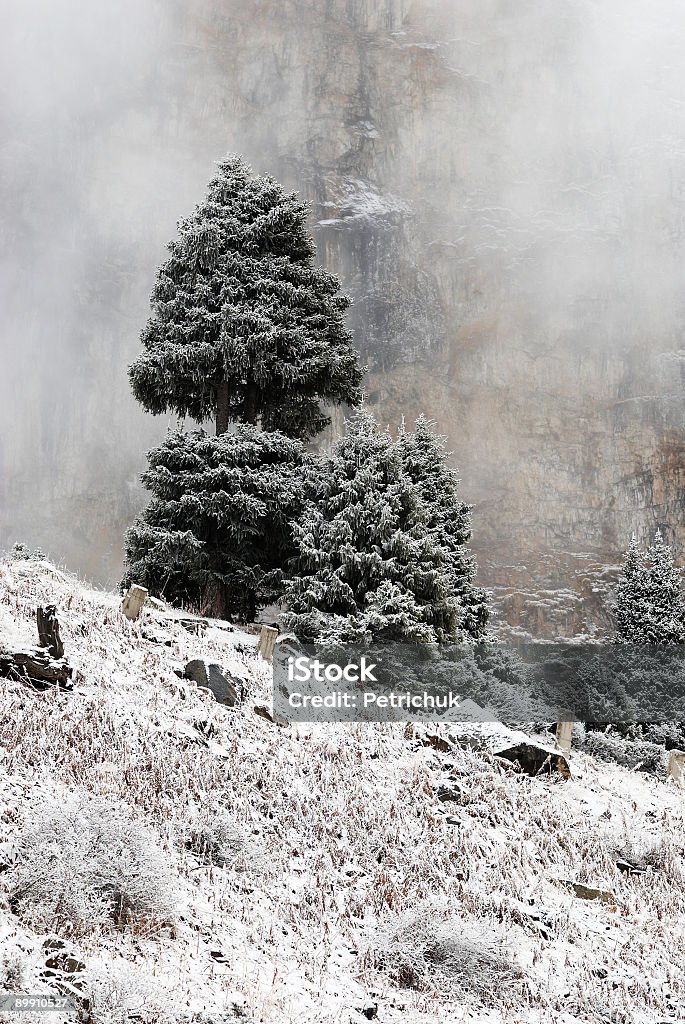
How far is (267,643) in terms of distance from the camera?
40.0 feet

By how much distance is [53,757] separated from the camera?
7.50 m

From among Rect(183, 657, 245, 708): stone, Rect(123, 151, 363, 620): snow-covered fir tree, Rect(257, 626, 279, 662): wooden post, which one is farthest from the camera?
Rect(123, 151, 363, 620): snow-covered fir tree

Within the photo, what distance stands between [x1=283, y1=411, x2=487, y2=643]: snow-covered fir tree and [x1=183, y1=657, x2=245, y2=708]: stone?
8.29 ft

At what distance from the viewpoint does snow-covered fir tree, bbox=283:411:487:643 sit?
43.6 ft

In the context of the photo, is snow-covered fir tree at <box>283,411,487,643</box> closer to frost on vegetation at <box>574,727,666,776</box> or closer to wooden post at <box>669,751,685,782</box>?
frost on vegetation at <box>574,727,666,776</box>

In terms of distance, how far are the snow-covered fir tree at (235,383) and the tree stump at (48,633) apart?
6243 millimetres

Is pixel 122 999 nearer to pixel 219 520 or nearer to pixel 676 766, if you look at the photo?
pixel 676 766

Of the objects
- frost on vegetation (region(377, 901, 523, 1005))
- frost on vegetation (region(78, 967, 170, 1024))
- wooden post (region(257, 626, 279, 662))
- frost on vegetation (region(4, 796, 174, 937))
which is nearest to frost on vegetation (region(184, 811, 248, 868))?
frost on vegetation (region(4, 796, 174, 937))

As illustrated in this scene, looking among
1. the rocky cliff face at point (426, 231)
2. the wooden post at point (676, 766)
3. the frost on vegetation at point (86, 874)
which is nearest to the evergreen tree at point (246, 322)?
the wooden post at point (676, 766)

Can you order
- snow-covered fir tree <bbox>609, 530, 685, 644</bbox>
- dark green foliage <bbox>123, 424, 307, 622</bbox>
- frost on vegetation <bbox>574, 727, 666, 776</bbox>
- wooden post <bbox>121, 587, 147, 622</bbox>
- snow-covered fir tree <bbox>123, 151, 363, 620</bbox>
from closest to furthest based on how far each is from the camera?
wooden post <bbox>121, 587, 147, 622</bbox>, frost on vegetation <bbox>574, 727, 666, 776</bbox>, dark green foliage <bbox>123, 424, 307, 622</bbox>, snow-covered fir tree <bbox>123, 151, 363, 620</bbox>, snow-covered fir tree <bbox>609, 530, 685, 644</bbox>

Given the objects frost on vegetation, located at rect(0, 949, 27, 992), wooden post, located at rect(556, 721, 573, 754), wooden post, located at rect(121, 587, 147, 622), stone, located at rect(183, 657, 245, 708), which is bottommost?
wooden post, located at rect(556, 721, 573, 754)

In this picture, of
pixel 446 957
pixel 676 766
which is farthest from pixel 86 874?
pixel 676 766

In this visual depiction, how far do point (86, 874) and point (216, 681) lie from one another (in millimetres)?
4412

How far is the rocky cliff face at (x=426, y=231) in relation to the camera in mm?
81000
